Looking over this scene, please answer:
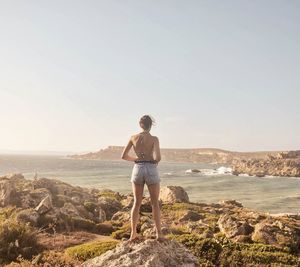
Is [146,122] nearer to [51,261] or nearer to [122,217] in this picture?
[51,261]

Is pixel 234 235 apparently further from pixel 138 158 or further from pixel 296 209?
pixel 296 209

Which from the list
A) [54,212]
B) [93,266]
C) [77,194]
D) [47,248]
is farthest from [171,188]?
[93,266]

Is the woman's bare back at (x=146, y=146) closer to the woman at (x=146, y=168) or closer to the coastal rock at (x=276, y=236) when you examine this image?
the woman at (x=146, y=168)

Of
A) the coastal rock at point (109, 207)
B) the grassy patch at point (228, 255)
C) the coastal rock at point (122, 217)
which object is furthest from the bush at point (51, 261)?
the coastal rock at point (109, 207)

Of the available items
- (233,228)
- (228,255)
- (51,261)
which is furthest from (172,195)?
(51,261)

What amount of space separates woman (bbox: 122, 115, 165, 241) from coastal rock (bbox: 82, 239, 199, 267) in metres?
0.25

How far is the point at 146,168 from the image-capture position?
364 inches

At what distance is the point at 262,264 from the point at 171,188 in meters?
24.5

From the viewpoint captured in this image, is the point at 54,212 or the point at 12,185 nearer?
the point at 54,212

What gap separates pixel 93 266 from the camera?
9273 mm

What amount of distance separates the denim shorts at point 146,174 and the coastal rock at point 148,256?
137 centimetres

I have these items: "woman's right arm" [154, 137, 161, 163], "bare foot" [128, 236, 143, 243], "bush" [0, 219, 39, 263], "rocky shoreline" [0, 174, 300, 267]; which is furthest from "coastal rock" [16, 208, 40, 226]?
"woman's right arm" [154, 137, 161, 163]

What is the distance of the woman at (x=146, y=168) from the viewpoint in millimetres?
9242

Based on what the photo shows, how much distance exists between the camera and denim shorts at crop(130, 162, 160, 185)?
9.22m
